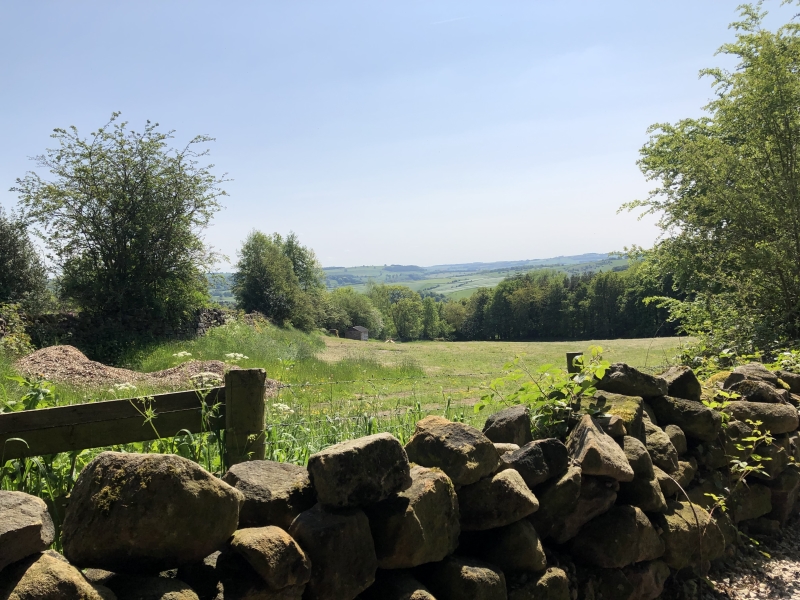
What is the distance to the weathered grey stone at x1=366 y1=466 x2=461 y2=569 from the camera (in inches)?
109

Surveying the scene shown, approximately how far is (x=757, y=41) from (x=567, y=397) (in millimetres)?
9067

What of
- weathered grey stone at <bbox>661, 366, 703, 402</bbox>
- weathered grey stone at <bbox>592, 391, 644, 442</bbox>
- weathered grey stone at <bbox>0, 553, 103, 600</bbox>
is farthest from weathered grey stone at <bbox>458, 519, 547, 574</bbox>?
weathered grey stone at <bbox>661, 366, 703, 402</bbox>

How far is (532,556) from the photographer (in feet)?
10.5

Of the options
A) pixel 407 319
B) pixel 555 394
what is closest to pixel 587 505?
pixel 555 394

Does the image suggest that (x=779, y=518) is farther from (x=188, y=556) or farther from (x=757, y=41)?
(x=757, y=41)

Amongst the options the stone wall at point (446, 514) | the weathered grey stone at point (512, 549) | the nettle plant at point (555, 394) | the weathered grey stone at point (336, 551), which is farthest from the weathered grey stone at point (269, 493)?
the nettle plant at point (555, 394)

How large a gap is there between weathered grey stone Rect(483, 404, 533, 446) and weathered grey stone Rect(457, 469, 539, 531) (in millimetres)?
700

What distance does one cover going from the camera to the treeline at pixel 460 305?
38625 mm

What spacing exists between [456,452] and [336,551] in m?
0.92

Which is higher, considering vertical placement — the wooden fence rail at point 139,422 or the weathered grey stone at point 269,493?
the wooden fence rail at point 139,422

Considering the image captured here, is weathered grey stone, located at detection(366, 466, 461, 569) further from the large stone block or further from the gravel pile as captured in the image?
the large stone block

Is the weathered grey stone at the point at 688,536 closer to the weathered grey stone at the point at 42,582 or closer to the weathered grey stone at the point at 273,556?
the weathered grey stone at the point at 273,556

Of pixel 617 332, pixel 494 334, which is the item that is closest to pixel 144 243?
pixel 617 332

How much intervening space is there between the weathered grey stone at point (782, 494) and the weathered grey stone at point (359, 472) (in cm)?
418
